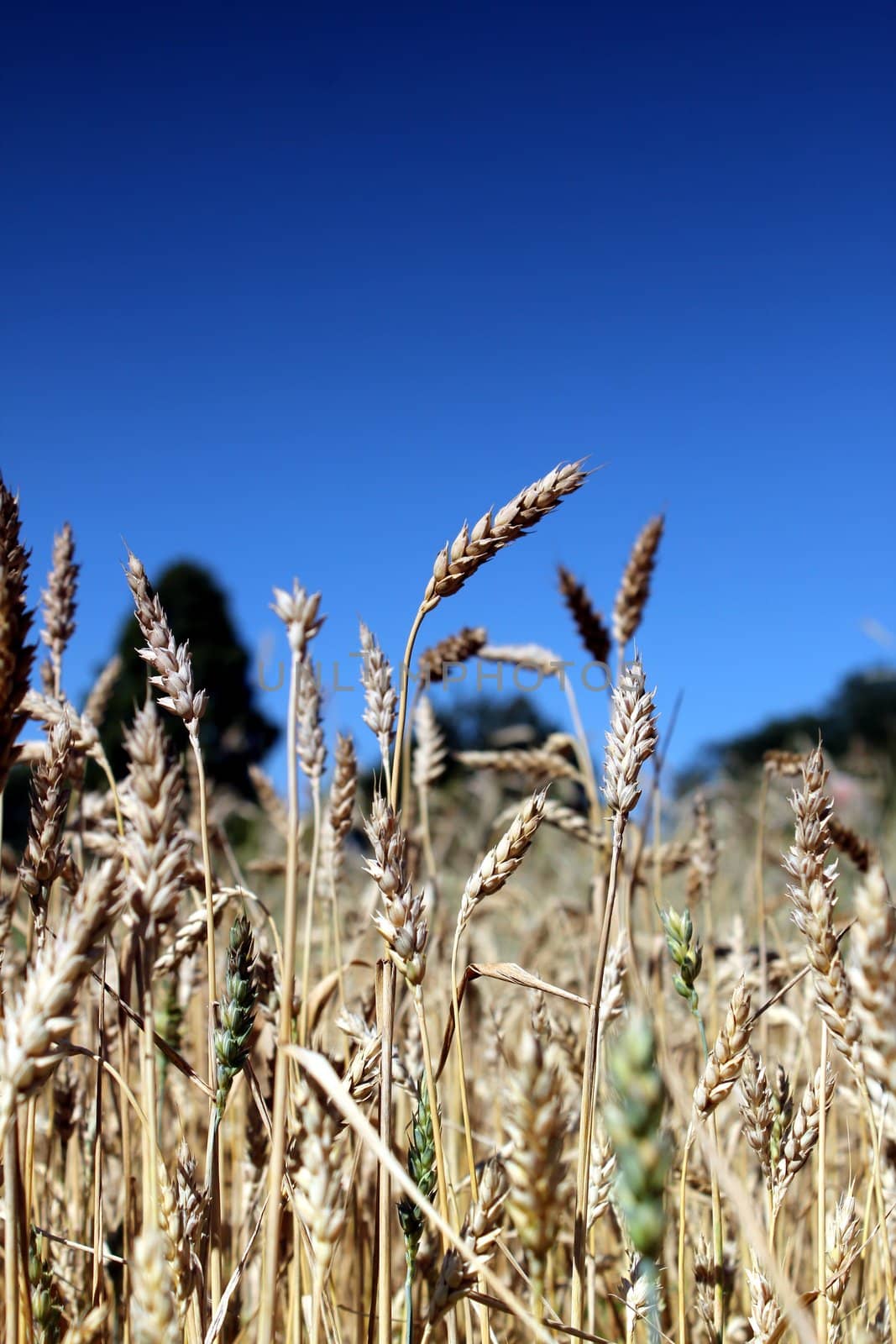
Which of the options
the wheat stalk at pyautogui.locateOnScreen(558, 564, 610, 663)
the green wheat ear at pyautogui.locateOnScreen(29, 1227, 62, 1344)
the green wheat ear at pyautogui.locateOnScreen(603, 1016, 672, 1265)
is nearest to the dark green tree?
the wheat stalk at pyautogui.locateOnScreen(558, 564, 610, 663)

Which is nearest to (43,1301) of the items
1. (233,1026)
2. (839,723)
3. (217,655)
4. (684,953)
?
(233,1026)

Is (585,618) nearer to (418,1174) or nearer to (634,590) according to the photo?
(634,590)

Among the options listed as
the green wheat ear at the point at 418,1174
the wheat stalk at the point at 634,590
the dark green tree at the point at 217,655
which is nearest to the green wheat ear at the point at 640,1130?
the green wheat ear at the point at 418,1174

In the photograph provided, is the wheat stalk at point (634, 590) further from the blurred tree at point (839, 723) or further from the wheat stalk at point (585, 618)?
the blurred tree at point (839, 723)

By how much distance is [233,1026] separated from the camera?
2.79 feet

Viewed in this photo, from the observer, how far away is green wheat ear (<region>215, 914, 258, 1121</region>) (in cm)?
85

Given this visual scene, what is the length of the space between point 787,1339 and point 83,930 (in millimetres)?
1153

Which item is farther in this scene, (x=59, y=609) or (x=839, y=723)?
(x=839, y=723)

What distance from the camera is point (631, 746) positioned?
85 cm

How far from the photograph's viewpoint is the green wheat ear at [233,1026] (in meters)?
0.85

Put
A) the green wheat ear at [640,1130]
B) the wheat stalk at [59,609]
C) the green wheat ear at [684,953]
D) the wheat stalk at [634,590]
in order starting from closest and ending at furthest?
the green wheat ear at [640,1130], the green wheat ear at [684,953], the wheat stalk at [59,609], the wheat stalk at [634,590]

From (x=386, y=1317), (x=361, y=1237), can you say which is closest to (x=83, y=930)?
(x=386, y=1317)

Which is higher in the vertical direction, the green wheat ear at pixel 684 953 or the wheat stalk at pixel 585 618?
the wheat stalk at pixel 585 618

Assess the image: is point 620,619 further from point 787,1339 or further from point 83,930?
point 83,930
